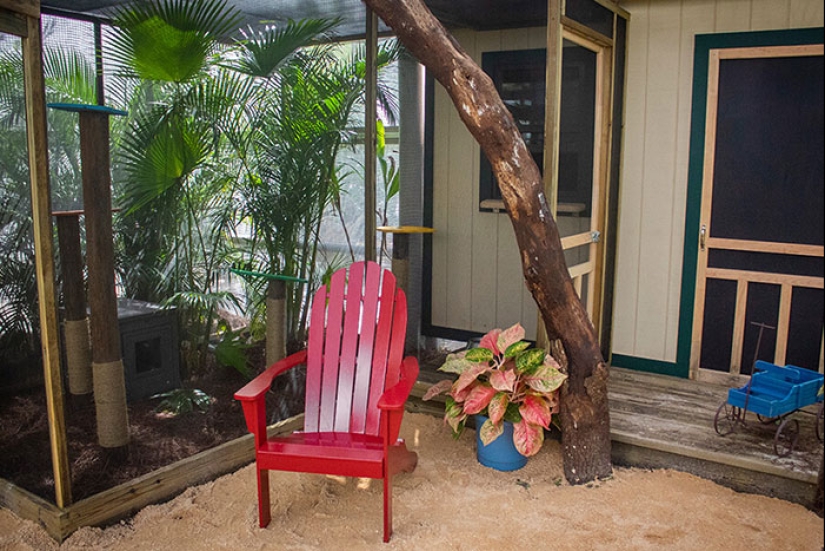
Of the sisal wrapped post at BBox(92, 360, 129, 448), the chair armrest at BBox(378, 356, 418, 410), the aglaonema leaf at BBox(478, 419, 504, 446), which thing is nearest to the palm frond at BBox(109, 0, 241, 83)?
the sisal wrapped post at BBox(92, 360, 129, 448)

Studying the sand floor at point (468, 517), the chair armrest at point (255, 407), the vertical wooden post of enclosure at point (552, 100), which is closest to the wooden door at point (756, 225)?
the sand floor at point (468, 517)

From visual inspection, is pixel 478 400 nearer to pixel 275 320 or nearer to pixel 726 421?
pixel 275 320

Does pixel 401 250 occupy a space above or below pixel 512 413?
above

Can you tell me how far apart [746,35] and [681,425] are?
2137 millimetres

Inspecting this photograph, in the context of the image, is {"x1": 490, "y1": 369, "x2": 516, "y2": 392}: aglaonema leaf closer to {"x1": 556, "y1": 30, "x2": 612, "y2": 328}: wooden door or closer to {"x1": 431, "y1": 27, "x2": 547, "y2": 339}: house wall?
{"x1": 431, "y1": 27, "x2": 547, "y2": 339}: house wall

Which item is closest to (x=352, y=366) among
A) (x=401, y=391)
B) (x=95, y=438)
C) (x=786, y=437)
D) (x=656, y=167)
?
(x=401, y=391)

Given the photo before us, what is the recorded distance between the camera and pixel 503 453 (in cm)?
350

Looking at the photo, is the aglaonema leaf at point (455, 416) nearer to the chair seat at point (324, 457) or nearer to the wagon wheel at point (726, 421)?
the chair seat at point (324, 457)

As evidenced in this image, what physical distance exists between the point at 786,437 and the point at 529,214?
1.64 metres

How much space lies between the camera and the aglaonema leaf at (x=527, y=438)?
3.27 m

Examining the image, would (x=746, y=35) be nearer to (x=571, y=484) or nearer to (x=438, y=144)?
(x=438, y=144)

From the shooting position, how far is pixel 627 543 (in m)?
2.83

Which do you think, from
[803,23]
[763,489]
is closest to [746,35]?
[803,23]

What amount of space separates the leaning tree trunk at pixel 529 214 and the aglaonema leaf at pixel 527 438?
0.19 metres
